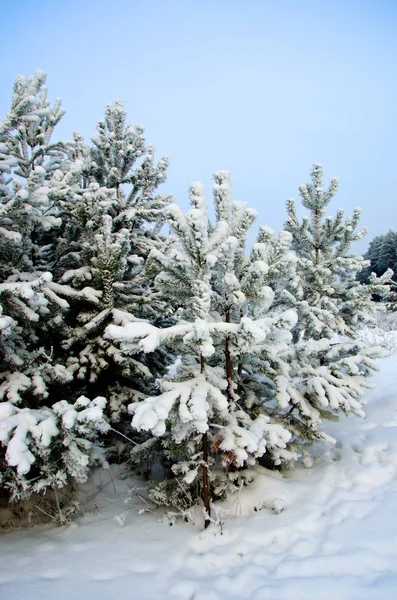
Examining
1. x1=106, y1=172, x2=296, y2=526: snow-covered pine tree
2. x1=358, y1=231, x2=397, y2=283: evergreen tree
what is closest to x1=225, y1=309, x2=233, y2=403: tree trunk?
x1=106, y1=172, x2=296, y2=526: snow-covered pine tree

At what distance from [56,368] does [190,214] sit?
8.91 ft

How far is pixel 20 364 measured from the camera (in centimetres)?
417

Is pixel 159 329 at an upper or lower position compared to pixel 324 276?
lower

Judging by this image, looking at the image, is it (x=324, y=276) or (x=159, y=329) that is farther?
(x=324, y=276)

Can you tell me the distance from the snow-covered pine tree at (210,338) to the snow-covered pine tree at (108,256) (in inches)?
58.8

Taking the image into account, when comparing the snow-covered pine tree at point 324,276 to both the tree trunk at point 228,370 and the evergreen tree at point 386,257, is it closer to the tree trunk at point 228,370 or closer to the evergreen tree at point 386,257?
the tree trunk at point 228,370

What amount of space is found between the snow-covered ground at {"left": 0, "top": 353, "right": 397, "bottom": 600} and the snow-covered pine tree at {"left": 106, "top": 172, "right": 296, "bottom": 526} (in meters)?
0.43

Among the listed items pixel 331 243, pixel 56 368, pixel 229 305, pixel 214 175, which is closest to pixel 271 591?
pixel 229 305

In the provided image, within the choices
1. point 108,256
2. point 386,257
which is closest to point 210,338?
point 108,256

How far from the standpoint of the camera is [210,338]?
10.4 ft

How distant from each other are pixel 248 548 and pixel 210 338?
7.13ft

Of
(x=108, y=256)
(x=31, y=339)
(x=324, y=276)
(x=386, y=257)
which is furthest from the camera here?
(x=386, y=257)

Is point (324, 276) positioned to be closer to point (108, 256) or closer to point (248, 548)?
point (108, 256)

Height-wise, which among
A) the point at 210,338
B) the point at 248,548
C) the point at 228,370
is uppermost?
the point at 210,338
